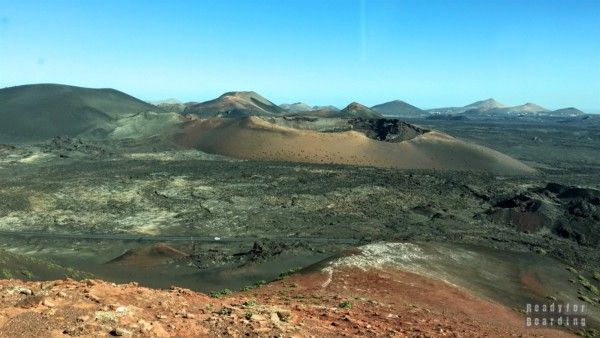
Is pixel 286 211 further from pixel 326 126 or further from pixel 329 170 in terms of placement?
pixel 326 126

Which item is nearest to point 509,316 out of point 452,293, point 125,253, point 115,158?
point 452,293

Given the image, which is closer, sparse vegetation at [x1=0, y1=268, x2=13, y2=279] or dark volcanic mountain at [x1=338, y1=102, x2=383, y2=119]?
sparse vegetation at [x1=0, y1=268, x2=13, y2=279]

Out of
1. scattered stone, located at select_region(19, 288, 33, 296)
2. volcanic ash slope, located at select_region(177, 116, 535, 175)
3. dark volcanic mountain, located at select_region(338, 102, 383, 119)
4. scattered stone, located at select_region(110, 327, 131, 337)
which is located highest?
dark volcanic mountain, located at select_region(338, 102, 383, 119)

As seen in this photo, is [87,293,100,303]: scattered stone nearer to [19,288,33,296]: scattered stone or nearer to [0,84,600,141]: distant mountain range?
[19,288,33,296]: scattered stone

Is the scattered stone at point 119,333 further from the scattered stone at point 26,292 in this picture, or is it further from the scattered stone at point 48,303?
the scattered stone at point 26,292

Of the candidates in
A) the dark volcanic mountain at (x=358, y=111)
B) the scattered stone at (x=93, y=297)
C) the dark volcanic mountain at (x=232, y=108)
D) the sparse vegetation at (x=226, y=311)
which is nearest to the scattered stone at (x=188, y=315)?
the sparse vegetation at (x=226, y=311)

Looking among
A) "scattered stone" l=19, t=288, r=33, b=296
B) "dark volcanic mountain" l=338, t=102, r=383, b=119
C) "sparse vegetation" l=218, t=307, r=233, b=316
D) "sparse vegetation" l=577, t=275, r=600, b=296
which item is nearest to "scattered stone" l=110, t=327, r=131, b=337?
"sparse vegetation" l=218, t=307, r=233, b=316

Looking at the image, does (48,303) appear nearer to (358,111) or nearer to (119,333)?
(119,333)
